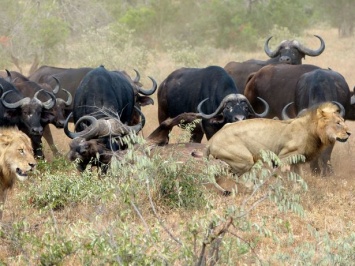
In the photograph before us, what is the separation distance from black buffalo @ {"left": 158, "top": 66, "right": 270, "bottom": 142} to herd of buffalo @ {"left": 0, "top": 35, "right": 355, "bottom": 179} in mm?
15

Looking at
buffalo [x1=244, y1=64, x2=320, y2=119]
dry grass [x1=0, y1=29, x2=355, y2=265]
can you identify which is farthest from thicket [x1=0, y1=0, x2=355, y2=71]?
dry grass [x1=0, y1=29, x2=355, y2=265]

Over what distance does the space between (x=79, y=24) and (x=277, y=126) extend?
24.9 meters

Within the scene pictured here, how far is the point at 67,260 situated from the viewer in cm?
631

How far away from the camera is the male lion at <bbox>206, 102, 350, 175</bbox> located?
9.00 m

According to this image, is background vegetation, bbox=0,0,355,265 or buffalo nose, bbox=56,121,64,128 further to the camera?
buffalo nose, bbox=56,121,64,128

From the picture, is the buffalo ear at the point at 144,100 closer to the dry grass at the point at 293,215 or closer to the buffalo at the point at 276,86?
the buffalo at the point at 276,86

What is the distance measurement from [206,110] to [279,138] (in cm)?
298

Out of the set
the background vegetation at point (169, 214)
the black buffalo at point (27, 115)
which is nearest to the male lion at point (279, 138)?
the background vegetation at point (169, 214)

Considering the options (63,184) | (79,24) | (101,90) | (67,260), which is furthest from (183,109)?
(79,24)

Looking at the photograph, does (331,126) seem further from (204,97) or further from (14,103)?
(14,103)

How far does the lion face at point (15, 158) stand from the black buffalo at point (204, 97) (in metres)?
4.24

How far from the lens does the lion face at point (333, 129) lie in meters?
8.92

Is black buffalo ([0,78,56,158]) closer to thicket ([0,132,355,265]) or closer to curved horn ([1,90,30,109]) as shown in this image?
curved horn ([1,90,30,109])

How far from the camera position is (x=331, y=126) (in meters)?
8.96
